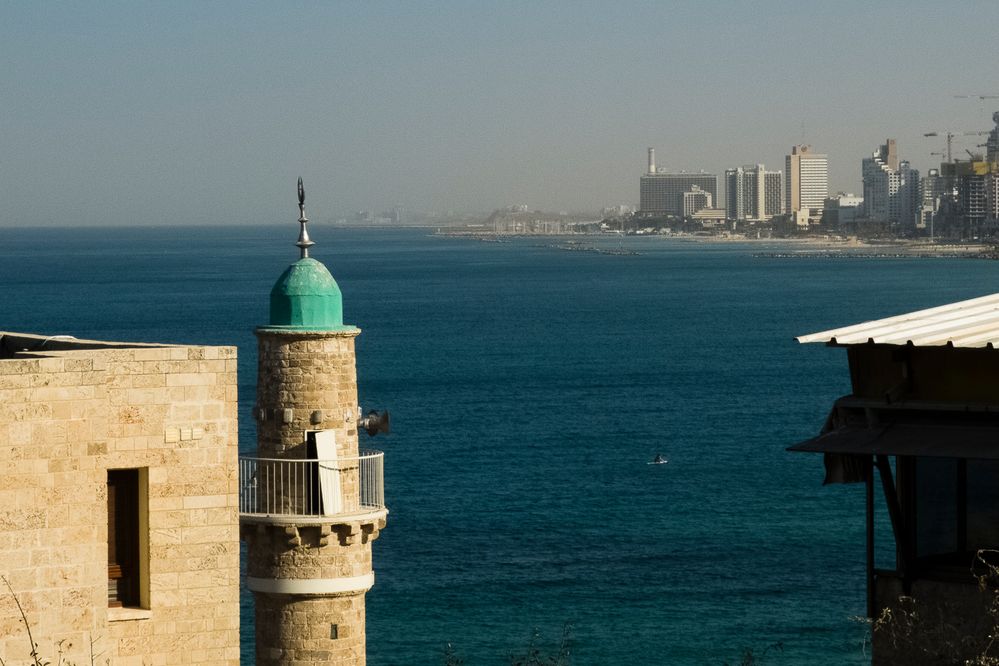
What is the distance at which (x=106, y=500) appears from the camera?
40.3 feet

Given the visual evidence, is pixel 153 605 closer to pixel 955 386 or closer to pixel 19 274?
pixel 955 386

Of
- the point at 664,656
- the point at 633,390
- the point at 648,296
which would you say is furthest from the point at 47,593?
the point at 648,296

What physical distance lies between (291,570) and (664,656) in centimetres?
2088

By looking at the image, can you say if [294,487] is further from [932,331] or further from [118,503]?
[932,331]

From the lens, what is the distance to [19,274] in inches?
7165

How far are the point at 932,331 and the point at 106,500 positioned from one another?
5672mm

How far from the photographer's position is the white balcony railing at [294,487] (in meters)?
16.8

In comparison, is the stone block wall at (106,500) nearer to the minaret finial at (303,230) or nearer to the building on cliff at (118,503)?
the building on cliff at (118,503)

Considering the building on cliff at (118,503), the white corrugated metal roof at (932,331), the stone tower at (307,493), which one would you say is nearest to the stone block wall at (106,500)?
the building on cliff at (118,503)

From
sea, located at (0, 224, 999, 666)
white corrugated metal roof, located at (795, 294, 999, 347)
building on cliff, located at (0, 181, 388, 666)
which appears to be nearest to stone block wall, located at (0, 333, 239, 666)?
building on cliff, located at (0, 181, 388, 666)

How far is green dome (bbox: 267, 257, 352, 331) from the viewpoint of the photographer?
56.5 ft

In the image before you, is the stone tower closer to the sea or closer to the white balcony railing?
the white balcony railing

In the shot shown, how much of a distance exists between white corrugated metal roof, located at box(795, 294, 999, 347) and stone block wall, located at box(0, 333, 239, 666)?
4480 millimetres

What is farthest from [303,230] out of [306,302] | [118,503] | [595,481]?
[595,481]
